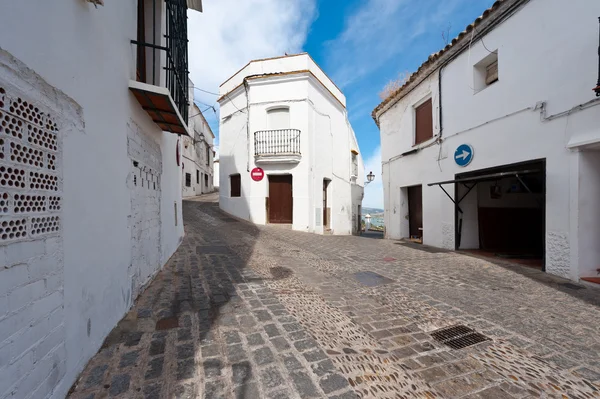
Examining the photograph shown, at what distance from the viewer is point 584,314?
3023 mm

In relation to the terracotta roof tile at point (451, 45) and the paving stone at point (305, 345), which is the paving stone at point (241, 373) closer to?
the paving stone at point (305, 345)

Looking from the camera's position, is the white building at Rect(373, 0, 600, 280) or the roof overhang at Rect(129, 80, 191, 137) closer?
the roof overhang at Rect(129, 80, 191, 137)

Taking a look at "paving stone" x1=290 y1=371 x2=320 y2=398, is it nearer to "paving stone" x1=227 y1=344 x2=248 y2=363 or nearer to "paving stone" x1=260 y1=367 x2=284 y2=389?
"paving stone" x1=260 y1=367 x2=284 y2=389

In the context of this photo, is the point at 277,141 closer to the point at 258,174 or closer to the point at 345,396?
the point at 258,174

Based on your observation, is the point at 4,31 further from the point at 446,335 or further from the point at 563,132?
the point at 563,132

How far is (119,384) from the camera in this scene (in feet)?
5.98

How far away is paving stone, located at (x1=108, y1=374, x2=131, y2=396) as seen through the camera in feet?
5.75

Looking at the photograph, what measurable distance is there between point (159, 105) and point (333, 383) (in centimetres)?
389

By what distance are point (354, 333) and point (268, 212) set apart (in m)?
9.76

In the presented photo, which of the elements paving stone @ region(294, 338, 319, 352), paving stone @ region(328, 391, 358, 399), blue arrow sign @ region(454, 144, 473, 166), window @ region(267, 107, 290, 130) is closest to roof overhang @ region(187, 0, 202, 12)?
window @ region(267, 107, 290, 130)

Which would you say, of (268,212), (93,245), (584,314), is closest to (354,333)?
(93,245)

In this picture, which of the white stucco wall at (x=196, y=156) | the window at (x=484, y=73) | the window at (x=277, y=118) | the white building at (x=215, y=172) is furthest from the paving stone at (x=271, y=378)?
the white building at (x=215, y=172)

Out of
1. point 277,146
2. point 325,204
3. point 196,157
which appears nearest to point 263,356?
point 277,146

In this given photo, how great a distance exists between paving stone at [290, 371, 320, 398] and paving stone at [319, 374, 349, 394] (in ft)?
0.25
